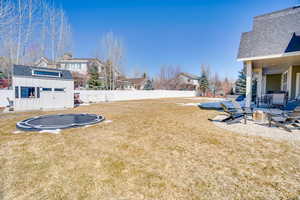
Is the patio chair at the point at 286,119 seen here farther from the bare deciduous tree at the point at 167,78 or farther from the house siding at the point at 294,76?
the bare deciduous tree at the point at 167,78

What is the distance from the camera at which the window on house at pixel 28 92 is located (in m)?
10.1

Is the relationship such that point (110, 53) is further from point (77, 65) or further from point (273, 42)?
point (273, 42)

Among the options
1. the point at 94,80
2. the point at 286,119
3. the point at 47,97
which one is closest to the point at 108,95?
the point at 94,80

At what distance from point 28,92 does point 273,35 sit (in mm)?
16537

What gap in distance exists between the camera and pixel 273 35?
25.5ft

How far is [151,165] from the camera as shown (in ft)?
8.77

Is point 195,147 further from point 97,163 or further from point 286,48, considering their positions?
point 286,48

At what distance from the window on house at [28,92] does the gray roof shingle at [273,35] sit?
14.4 metres

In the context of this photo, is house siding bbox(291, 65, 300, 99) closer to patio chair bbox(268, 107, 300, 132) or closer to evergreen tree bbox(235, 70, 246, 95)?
patio chair bbox(268, 107, 300, 132)

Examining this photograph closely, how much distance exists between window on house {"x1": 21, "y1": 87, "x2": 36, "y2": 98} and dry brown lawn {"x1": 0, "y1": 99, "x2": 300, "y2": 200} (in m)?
7.83

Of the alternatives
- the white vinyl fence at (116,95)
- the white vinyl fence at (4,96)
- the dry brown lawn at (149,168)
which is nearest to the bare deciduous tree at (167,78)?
the white vinyl fence at (116,95)

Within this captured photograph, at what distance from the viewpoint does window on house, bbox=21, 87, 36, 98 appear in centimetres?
1010

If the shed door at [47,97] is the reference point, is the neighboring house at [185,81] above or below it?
above

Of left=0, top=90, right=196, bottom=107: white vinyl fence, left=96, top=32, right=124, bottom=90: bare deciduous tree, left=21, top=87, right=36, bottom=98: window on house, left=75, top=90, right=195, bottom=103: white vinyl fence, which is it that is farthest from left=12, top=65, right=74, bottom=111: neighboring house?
left=96, top=32, right=124, bottom=90: bare deciduous tree
